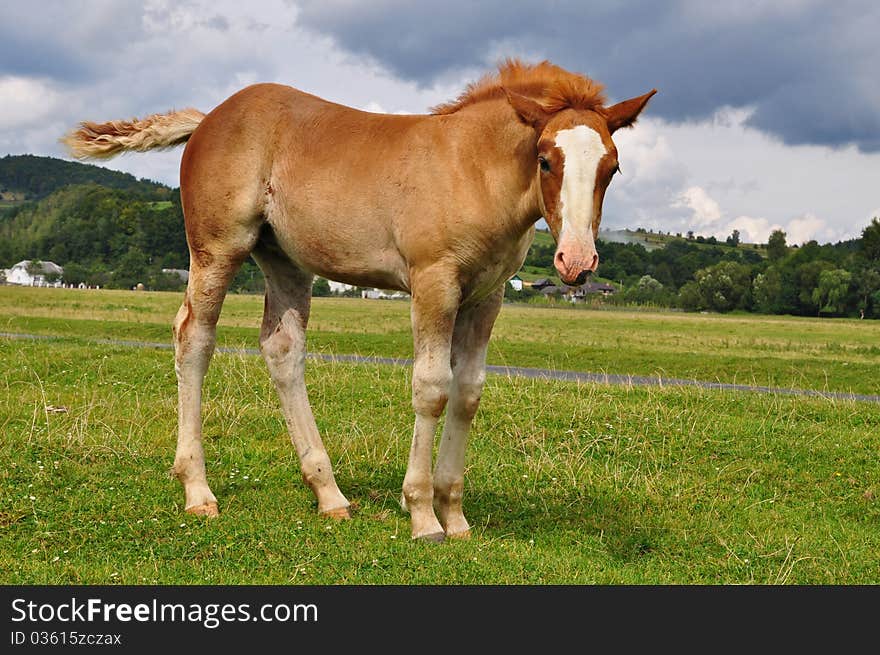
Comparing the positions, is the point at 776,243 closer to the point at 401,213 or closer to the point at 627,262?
the point at 627,262

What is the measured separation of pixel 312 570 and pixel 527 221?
9.60 ft

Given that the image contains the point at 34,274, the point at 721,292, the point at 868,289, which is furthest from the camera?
the point at 34,274

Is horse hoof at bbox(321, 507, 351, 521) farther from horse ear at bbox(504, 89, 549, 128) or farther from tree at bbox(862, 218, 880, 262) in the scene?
tree at bbox(862, 218, 880, 262)

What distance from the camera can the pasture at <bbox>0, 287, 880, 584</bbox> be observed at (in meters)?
6.40

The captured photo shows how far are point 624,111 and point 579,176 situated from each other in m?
0.79

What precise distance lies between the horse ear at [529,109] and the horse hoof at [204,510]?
405 cm

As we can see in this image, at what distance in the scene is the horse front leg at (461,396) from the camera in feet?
22.7

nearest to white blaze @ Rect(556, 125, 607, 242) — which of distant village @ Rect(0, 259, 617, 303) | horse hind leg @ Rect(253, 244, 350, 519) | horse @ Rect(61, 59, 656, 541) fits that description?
horse @ Rect(61, 59, 656, 541)

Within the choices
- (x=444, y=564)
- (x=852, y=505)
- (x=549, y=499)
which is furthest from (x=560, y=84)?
(x=852, y=505)

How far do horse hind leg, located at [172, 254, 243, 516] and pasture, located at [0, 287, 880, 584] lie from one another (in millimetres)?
360

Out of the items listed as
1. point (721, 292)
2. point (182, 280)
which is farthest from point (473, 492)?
point (182, 280)

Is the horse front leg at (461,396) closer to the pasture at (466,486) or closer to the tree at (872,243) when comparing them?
the pasture at (466,486)

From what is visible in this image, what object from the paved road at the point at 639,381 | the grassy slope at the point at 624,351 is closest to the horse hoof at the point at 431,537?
the paved road at the point at 639,381

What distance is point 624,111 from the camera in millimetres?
6051
